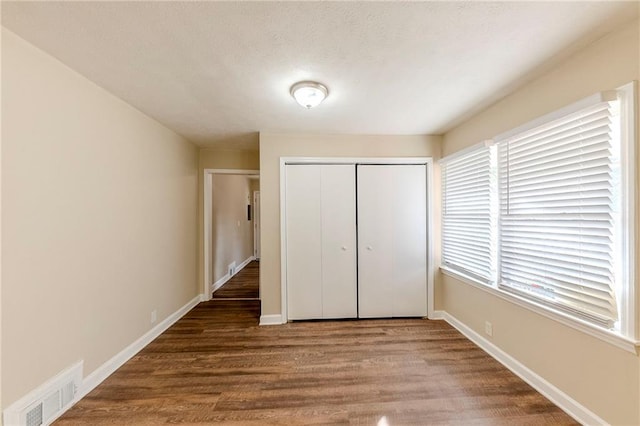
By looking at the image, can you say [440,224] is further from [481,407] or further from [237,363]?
[237,363]

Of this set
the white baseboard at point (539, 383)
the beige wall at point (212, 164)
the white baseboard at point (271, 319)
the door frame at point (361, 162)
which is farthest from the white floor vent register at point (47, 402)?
the white baseboard at point (539, 383)

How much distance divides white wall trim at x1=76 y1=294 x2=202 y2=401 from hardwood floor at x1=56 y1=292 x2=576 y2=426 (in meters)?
0.05

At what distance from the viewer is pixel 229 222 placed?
521 cm

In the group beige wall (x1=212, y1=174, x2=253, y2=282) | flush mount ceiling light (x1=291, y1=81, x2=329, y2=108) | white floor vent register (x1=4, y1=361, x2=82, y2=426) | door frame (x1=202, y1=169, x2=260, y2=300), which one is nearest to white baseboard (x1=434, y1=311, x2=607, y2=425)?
flush mount ceiling light (x1=291, y1=81, x2=329, y2=108)

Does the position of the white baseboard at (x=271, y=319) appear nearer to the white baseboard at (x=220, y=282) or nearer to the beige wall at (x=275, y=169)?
the beige wall at (x=275, y=169)

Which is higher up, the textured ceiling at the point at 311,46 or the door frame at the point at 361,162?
the textured ceiling at the point at 311,46

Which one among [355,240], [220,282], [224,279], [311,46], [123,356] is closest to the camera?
[311,46]

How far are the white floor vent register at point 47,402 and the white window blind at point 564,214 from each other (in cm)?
326

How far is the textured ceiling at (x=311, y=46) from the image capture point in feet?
4.09

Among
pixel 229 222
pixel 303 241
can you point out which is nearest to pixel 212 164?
pixel 229 222

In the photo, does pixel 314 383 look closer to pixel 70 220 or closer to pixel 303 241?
pixel 303 241

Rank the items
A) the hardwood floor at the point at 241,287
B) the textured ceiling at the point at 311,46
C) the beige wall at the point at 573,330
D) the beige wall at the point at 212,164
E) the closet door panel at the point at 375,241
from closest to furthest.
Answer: the textured ceiling at the point at 311,46
the beige wall at the point at 573,330
the closet door panel at the point at 375,241
the beige wall at the point at 212,164
the hardwood floor at the point at 241,287

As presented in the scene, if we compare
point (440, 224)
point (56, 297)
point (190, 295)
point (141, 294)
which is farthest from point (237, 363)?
point (440, 224)

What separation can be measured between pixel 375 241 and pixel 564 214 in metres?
1.80
